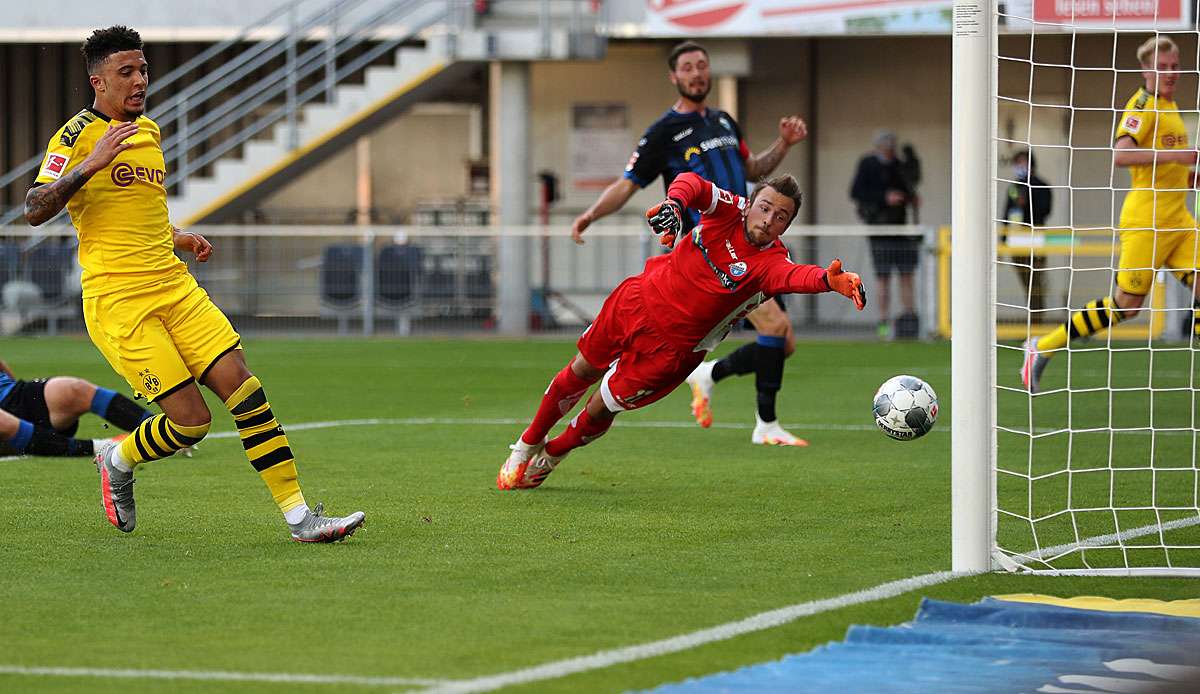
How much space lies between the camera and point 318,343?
21.0 m

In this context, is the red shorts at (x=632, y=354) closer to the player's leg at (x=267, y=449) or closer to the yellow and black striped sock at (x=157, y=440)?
the player's leg at (x=267, y=449)

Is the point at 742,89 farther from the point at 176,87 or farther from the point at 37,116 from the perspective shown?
the point at 37,116

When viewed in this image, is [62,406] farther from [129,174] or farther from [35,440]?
[129,174]

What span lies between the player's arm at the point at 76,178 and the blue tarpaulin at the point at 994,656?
314 cm

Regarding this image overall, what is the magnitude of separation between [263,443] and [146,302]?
0.69 metres

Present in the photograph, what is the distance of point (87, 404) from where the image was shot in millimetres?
9383

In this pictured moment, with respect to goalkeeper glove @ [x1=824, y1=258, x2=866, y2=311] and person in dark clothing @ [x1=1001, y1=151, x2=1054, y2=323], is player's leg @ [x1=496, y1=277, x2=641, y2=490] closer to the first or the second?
goalkeeper glove @ [x1=824, y1=258, x2=866, y2=311]

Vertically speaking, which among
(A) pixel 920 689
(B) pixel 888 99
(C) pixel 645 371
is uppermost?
(B) pixel 888 99

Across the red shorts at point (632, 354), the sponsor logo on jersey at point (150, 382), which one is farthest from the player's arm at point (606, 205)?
the sponsor logo on jersey at point (150, 382)

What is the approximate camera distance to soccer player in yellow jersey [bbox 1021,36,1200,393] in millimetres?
10820

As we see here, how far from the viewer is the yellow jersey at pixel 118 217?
22.0ft

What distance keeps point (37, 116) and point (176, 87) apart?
2.47m

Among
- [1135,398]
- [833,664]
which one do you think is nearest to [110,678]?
[833,664]

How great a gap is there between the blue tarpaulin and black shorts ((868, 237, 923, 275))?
51.7 ft
